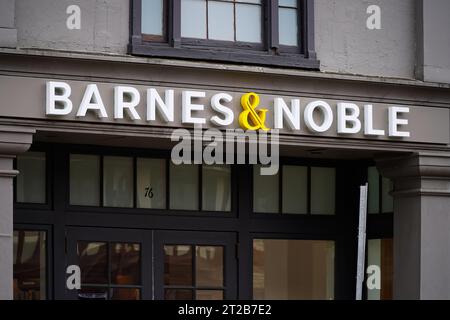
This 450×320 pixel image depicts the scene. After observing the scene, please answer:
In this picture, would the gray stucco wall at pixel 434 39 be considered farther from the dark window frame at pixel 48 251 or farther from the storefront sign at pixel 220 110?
the dark window frame at pixel 48 251

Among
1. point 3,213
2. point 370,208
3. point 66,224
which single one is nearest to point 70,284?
point 66,224

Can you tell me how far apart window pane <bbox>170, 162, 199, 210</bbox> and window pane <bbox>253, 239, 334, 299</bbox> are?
936 mm

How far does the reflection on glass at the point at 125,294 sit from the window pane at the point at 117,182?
94 cm

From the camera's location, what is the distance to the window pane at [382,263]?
14.8 m

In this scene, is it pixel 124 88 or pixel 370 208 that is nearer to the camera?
pixel 124 88

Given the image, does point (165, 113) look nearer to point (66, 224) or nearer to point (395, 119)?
point (66, 224)

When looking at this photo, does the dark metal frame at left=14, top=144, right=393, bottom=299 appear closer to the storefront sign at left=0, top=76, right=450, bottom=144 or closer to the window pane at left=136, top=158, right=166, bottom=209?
the window pane at left=136, top=158, right=166, bottom=209

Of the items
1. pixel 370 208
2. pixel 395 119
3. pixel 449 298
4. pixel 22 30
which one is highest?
pixel 22 30

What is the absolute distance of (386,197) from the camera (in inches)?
590

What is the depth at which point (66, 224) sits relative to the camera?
13.6 m

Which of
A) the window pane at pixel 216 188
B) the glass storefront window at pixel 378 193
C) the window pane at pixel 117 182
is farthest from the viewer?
the glass storefront window at pixel 378 193

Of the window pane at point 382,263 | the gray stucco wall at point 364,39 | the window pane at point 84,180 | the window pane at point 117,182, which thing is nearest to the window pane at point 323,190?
the window pane at point 382,263

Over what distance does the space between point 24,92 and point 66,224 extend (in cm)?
197

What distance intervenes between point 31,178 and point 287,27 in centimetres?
322
